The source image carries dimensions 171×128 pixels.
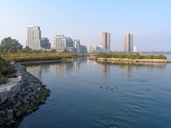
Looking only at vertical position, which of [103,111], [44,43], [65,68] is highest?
[44,43]

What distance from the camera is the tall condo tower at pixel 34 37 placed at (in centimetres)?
18288

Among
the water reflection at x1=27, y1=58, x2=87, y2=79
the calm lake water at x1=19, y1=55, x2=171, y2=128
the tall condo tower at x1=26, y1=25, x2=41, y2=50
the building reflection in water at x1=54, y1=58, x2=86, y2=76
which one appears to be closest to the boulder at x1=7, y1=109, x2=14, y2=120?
the calm lake water at x1=19, y1=55, x2=171, y2=128

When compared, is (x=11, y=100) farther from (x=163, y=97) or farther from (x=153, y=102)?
(x=163, y=97)

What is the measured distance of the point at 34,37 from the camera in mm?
183500

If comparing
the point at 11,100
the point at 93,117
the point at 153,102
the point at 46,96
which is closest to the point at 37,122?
the point at 11,100

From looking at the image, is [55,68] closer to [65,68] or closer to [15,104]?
[65,68]

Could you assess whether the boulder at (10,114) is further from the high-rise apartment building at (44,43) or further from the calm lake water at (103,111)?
the high-rise apartment building at (44,43)

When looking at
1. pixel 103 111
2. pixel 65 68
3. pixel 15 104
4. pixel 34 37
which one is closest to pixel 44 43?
pixel 34 37

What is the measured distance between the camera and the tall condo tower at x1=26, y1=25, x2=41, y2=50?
18288cm

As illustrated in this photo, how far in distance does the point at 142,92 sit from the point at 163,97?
8.68 feet

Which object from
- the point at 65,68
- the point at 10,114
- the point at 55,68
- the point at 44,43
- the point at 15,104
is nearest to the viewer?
the point at 10,114

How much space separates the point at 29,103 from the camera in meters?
16.6

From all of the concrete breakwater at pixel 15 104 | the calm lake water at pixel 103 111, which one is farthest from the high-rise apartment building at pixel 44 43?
the concrete breakwater at pixel 15 104

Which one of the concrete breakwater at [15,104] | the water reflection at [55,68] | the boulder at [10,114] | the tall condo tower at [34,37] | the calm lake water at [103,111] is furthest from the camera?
the tall condo tower at [34,37]
